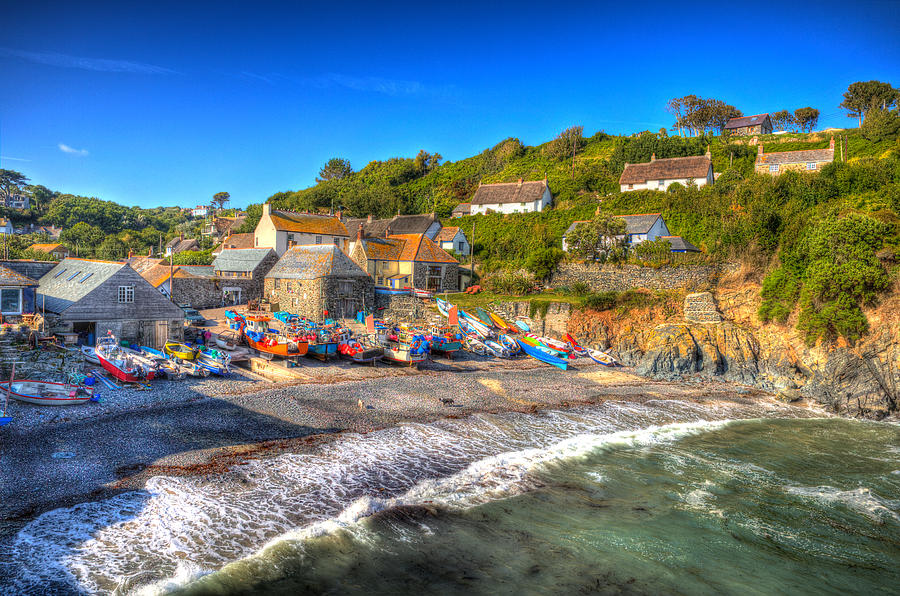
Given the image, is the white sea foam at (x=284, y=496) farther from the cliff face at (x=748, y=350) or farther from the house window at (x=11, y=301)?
the house window at (x=11, y=301)

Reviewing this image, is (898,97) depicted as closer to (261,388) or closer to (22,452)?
(261,388)

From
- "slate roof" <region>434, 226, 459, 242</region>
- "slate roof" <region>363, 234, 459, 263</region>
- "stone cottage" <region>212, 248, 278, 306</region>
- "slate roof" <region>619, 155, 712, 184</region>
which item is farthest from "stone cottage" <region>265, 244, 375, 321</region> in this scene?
"slate roof" <region>619, 155, 712, 184</region>

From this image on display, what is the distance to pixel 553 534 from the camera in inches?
436

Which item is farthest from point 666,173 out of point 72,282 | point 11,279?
point 11,279

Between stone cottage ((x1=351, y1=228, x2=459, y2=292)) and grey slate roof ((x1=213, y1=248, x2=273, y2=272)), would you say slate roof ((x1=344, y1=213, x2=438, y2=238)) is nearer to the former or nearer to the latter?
stone cottage ((x1=351, y1=228, x2=459, y2=292))

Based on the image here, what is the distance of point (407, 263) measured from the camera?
40.2m

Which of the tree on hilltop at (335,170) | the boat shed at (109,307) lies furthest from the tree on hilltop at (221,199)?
the boat shed at (109,307)

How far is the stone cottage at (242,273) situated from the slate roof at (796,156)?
48375 millimetres

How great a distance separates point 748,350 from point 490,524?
70.8 feet

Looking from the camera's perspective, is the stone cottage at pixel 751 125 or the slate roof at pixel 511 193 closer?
the slate roof at pixel 511 193

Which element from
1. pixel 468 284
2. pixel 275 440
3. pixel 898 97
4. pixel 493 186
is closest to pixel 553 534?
pixel 275 440

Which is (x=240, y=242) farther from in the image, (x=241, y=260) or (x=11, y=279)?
(x=11, y=279)

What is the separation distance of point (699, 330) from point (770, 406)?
21.0 feet

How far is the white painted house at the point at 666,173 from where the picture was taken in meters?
48.7
